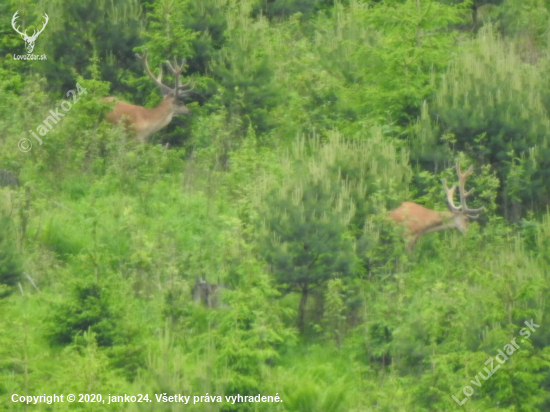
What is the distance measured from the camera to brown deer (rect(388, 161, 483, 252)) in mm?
12672

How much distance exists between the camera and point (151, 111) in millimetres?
15633

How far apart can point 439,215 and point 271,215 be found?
2.73 m

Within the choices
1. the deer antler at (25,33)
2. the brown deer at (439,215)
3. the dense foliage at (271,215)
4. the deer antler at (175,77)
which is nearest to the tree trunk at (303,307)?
the dense foliage at (271,215)

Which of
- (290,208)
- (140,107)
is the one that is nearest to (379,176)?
(290,208)

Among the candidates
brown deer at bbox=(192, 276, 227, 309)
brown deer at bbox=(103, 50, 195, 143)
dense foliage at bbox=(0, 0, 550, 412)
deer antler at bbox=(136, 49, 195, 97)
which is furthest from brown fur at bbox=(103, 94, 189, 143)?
brown deer at bbox=(192, 276, 227, 309)

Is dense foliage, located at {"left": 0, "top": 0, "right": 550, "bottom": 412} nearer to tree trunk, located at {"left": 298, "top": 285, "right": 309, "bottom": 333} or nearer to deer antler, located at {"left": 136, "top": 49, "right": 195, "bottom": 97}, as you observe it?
tree trunk, located at {"left": 298, "top": 285, "right": 309, "bottom": 333}

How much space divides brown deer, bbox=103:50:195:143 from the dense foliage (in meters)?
0.33

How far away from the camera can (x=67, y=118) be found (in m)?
14.5

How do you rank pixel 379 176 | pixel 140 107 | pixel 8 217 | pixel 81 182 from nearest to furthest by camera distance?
pixel 8 217, pixel 379 176, pixel 81 182, pixel 140 107

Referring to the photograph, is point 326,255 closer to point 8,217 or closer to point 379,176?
point 379,176

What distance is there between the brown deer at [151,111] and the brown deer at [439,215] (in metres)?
4.45

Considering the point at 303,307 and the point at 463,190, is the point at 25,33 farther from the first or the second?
the point at 303,307

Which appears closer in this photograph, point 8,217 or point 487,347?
point 487,347

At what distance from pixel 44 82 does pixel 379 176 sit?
6.07 meters
